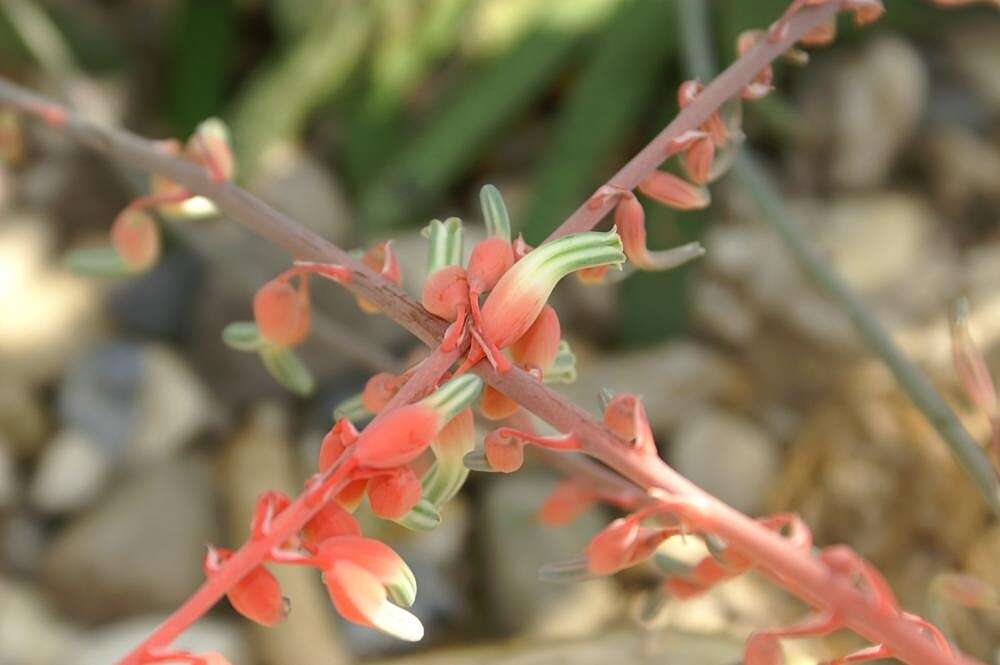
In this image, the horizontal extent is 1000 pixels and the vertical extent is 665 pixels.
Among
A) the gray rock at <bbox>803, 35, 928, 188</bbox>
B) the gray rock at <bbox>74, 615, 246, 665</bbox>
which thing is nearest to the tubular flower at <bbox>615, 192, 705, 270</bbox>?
the gray rock at <bbox>74, 615, 246, 665</bbox>

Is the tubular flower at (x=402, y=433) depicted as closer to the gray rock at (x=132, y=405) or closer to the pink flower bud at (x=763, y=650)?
the pink flower bud at (x=763, y=650)

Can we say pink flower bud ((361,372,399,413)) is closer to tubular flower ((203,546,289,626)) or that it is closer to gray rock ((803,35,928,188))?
tubular flower ((203,546,289,626))

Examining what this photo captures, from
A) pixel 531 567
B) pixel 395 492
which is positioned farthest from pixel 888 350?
pixel 531 567

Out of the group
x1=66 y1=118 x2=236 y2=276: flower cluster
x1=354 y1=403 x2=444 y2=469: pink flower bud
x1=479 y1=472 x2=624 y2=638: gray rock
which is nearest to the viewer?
x1=354 y1=403 x2=444 y2=469: pink flower bud

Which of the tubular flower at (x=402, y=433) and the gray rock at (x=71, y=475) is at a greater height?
the gray rock at (x=71, y=475)

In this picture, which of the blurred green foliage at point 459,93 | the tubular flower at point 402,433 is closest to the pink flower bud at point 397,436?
the tubular flower at point 402,433
